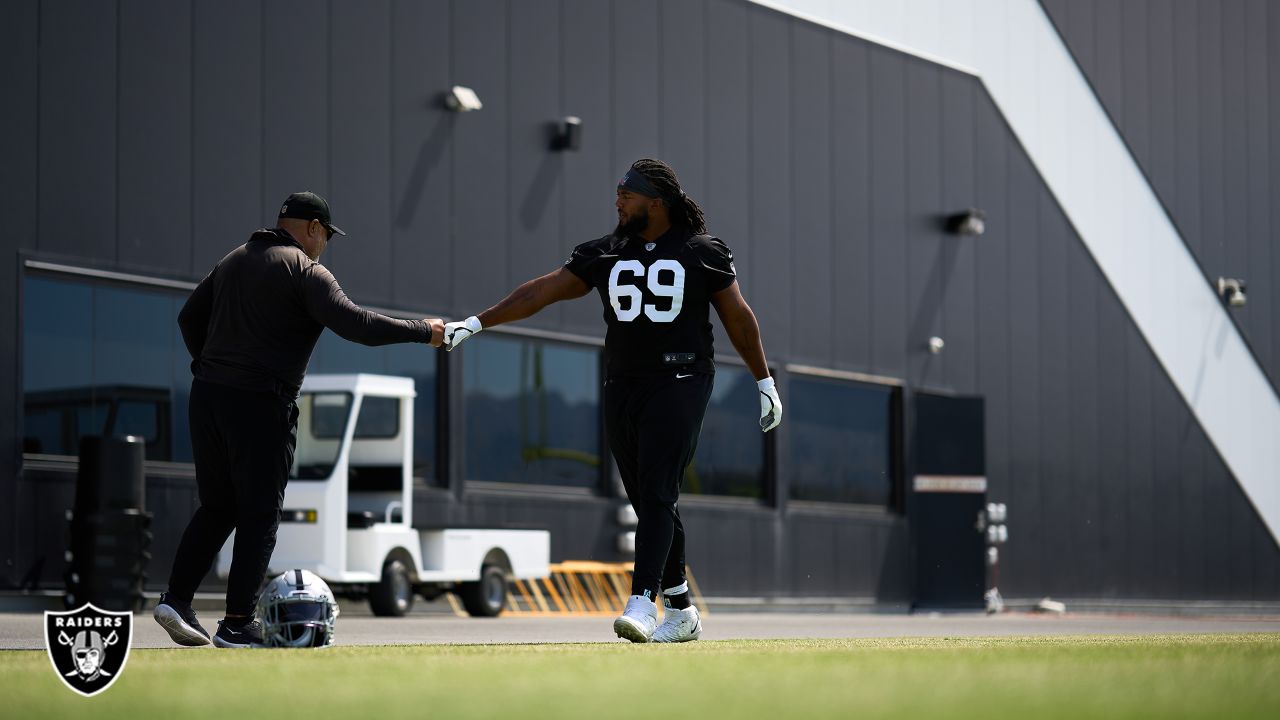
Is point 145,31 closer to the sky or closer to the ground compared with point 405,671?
closer to the sky

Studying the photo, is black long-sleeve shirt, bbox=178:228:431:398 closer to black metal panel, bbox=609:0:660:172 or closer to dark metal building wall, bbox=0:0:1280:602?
dark metal building wall, bbox=0:0:1280:602

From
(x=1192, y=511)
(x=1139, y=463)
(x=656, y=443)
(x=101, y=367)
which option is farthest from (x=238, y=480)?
(x=1192, y=511)

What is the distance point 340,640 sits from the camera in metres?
9.17

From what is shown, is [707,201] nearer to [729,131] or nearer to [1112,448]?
[729,131]

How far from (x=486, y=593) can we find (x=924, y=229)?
10.2m

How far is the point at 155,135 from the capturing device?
15414 millimetres

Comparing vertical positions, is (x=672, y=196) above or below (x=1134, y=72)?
below

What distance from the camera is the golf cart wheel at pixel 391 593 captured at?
48.6 ft

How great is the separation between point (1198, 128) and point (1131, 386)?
4736 millimetres

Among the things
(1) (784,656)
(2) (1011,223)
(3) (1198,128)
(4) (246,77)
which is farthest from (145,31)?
(3) (1198,128)

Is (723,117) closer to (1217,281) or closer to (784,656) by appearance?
(1217,281)

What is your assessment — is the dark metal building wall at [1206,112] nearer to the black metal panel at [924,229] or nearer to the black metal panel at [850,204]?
the black metal panel at [924,229]

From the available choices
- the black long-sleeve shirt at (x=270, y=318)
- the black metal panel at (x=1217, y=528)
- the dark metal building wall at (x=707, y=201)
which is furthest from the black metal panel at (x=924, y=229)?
the black long-sleeve shirt at (x=270, y=318)

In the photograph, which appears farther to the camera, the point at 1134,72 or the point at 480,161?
the point at 1134,72
